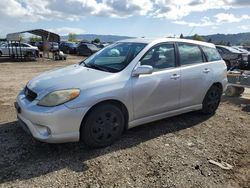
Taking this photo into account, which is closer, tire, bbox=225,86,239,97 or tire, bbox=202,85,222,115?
tire, bbox=202,85,222,115

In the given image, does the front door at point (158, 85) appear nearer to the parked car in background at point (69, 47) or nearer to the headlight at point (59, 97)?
the headlight at point (59, 97)

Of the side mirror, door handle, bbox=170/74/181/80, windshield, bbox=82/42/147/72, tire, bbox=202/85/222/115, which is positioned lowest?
tire, bbox=202/85/222/115

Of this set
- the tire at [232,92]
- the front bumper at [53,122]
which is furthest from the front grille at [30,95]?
the tire at [232,92]

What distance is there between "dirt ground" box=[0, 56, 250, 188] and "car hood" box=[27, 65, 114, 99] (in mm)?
908

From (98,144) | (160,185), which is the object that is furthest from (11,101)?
Result: (160,185)

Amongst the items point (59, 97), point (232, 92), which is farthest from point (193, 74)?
point (232, 92)

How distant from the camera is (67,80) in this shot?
4.24 meters

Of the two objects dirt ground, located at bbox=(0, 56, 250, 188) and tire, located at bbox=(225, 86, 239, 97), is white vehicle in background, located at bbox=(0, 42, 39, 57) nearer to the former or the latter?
tire, located at bbox=(225, 86, 239, 97)

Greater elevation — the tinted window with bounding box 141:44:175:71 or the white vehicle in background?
the tinted window with bounding box 141:44:175:71

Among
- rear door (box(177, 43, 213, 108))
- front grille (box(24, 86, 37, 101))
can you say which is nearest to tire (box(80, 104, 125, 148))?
front grille (box(24, 86, 37, 101))

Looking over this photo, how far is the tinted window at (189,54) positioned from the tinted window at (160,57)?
23 cm

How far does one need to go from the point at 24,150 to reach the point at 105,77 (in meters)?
1.61

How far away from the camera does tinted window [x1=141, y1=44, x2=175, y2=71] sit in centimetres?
485

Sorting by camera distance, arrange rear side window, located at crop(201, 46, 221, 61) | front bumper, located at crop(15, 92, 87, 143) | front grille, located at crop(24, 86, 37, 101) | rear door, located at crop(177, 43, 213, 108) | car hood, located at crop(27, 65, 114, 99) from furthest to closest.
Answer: rear side window, located at crop(201, 46, 221, 61) → rear door, located at crop(177, 43, 213, 108) → front grille, located at crop(24, 86, 37, 101) → car hood, located at crop(27, 65, 114, 99) → front bumper, located at crop(15, 92, 87, 143)
